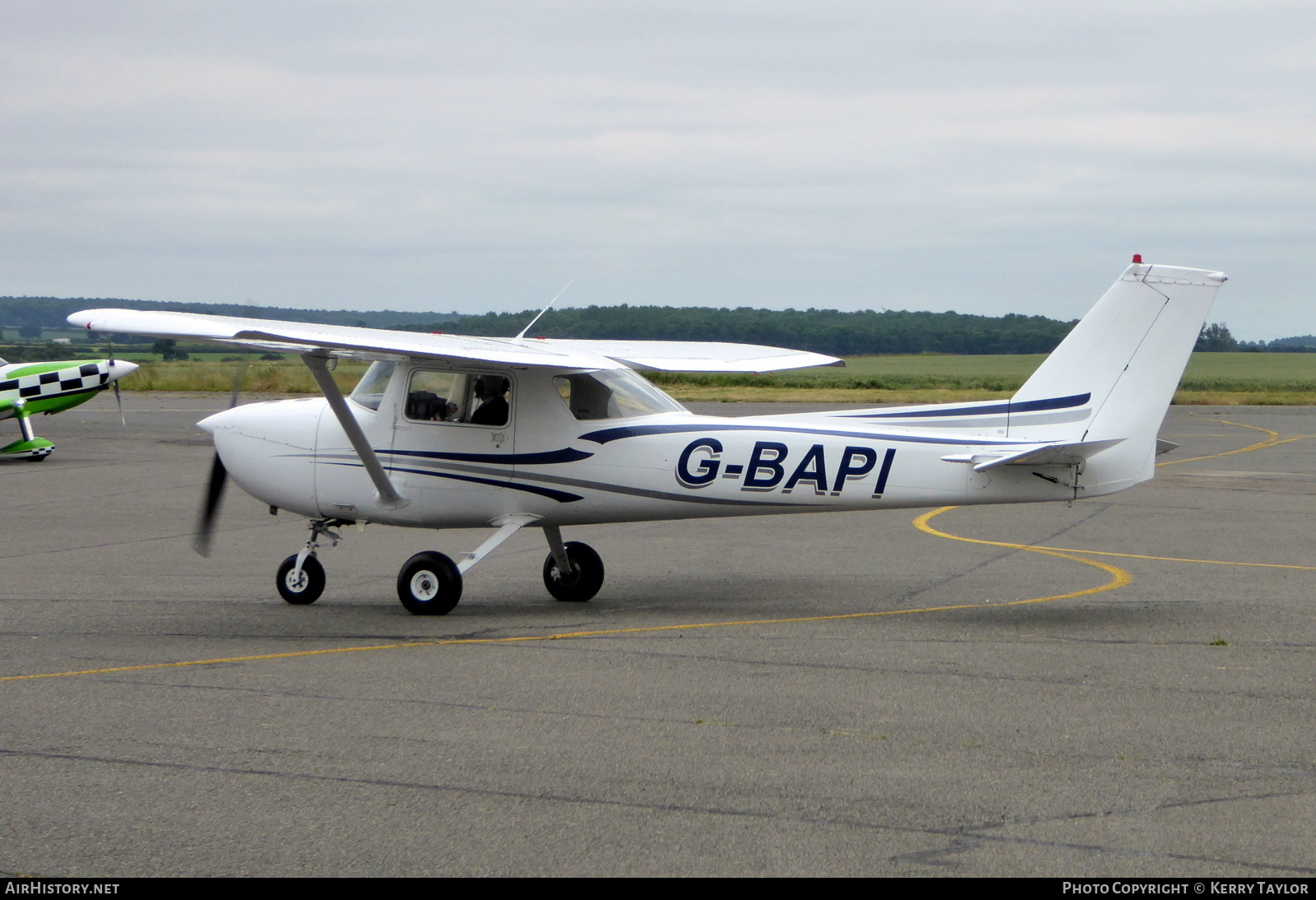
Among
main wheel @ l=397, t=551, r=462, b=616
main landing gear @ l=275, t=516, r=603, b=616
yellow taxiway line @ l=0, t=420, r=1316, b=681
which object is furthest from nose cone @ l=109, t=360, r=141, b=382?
yellow taxiway line @ l=0, t=420, r=1316, b=681

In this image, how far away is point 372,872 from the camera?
453 centimetres

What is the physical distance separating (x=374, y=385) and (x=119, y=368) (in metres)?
17.6

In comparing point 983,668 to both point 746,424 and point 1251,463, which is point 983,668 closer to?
point 746,424

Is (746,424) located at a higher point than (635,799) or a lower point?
higher

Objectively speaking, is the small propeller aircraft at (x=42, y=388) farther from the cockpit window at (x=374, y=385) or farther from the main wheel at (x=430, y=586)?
the main wheel at (x=430, y=586)

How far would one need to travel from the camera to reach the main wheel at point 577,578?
35.0 ft

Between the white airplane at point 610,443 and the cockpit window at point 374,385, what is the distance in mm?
14

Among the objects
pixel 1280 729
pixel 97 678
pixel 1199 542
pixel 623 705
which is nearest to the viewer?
pixel 1280 729

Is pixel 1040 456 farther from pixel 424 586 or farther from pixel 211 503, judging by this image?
pixel 211 503

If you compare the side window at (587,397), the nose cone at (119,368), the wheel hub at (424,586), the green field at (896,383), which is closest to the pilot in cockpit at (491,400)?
the side window at (587,397)
